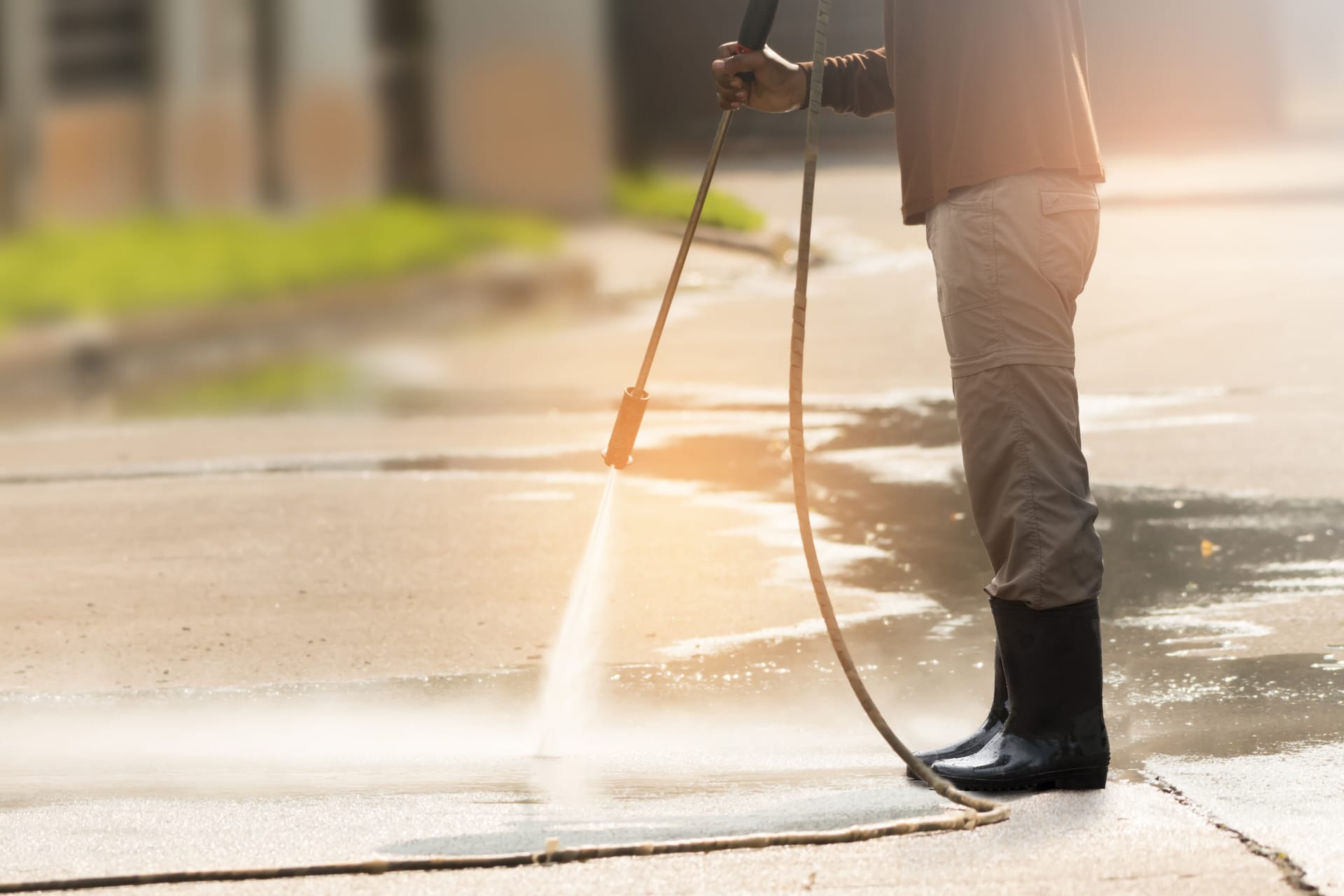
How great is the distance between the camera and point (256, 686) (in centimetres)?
471

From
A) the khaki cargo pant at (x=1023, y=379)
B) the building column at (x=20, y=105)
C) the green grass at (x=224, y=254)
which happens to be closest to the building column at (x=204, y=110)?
the green grass at (x=224, y=254)

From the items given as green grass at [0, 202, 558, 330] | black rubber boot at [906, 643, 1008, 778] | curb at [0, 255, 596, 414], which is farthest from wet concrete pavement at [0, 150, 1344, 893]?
green grass at [0, 202, 558, 330]

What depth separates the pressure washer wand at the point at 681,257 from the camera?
3570 millimetres

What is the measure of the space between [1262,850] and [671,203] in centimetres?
1500

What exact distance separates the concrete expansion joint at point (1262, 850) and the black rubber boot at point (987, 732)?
0.33m

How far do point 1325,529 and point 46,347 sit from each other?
9.08 m

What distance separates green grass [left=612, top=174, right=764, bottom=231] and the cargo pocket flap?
43.7 ft

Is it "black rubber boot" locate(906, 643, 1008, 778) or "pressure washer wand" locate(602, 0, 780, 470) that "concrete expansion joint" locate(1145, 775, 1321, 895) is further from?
"pressure washer wand" locate(602, 0, 780, 470)

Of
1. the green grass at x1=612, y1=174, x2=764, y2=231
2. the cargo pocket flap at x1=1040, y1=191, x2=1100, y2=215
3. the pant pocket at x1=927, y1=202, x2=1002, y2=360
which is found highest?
the cargo pocket flap at x1=1040, y1=191, x2=1100, y2=215

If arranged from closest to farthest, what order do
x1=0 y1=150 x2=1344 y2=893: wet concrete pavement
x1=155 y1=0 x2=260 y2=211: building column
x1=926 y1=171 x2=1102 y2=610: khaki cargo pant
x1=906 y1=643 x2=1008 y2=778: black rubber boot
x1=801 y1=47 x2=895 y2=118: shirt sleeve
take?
x1=0 y1=150 x2=1344 y2=893: wet concrete pavement → x1=926 y1=171 x2=1102 y2=610: khaki cargo pant → x1=906 y1=643 x2=1008 y2=778: black rubber boot → x1=801 y1=47 x2=895 y2=118: shirt sleeve → x1=155 y1=0 x2=260 y2=211: building column

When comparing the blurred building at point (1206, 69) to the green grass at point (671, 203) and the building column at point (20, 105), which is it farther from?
the building column at point (20, 105)

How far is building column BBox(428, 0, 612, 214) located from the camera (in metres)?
18.0

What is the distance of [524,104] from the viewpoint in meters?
18.3

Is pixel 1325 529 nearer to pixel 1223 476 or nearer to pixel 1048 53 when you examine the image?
pixel 1223 476
